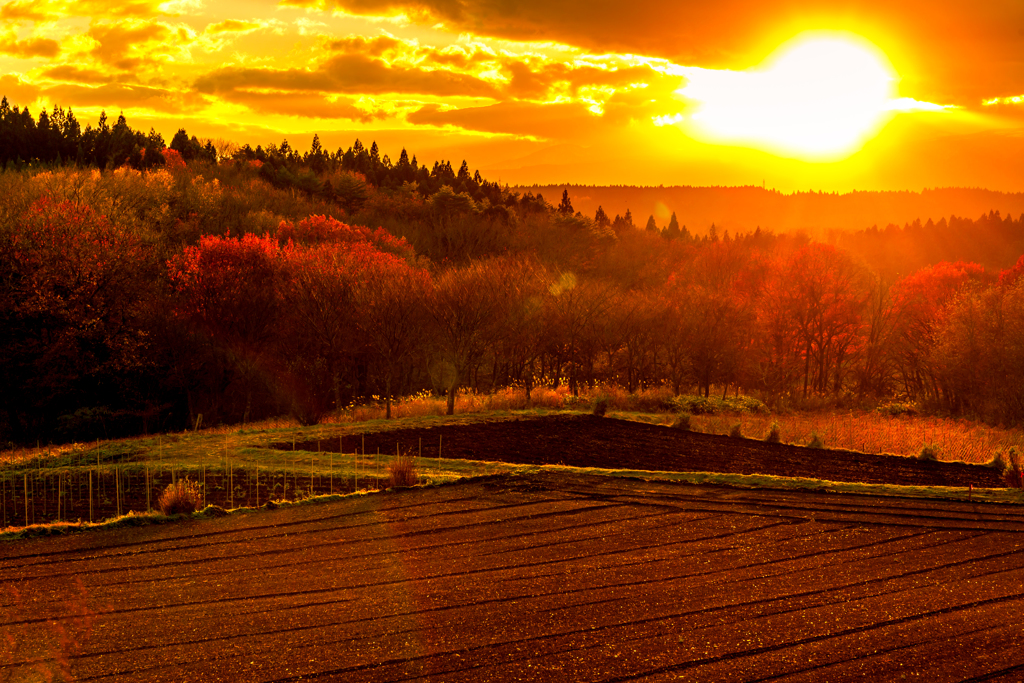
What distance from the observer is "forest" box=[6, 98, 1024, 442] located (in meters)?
42.1

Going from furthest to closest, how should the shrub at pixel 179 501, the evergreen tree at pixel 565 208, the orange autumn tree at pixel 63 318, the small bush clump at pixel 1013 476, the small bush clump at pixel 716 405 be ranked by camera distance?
the evergreen tree at pixel 565 208
the orange autumn tree at pixel 63 318
the small bush clump at pixel 716 405
the small bush clump at pixel 1013 476
the shrub at pixel 179 501

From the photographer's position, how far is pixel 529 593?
13414mm

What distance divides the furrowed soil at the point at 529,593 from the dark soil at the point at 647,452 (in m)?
4.20

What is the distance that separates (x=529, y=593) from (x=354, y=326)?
106ft

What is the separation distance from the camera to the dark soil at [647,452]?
23609 millimetres

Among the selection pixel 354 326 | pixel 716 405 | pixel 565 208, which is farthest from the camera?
pixel 565 208

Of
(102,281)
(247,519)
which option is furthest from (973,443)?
(102,281)

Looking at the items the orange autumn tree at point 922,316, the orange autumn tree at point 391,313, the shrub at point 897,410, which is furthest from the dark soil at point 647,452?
the orange autumn tree at point 922,316

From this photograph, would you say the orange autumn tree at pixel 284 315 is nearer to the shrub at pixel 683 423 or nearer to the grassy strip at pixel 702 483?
the shrub at pixel 683 423

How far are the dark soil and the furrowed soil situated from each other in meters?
4.20

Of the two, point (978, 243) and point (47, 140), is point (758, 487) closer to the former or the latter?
point (47, 140)

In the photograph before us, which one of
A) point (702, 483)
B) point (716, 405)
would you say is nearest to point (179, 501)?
point (702, 483)

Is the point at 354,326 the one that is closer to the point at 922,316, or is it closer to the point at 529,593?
the point at 529,593

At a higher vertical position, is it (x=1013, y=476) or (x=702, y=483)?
(x=1013, y=476)
